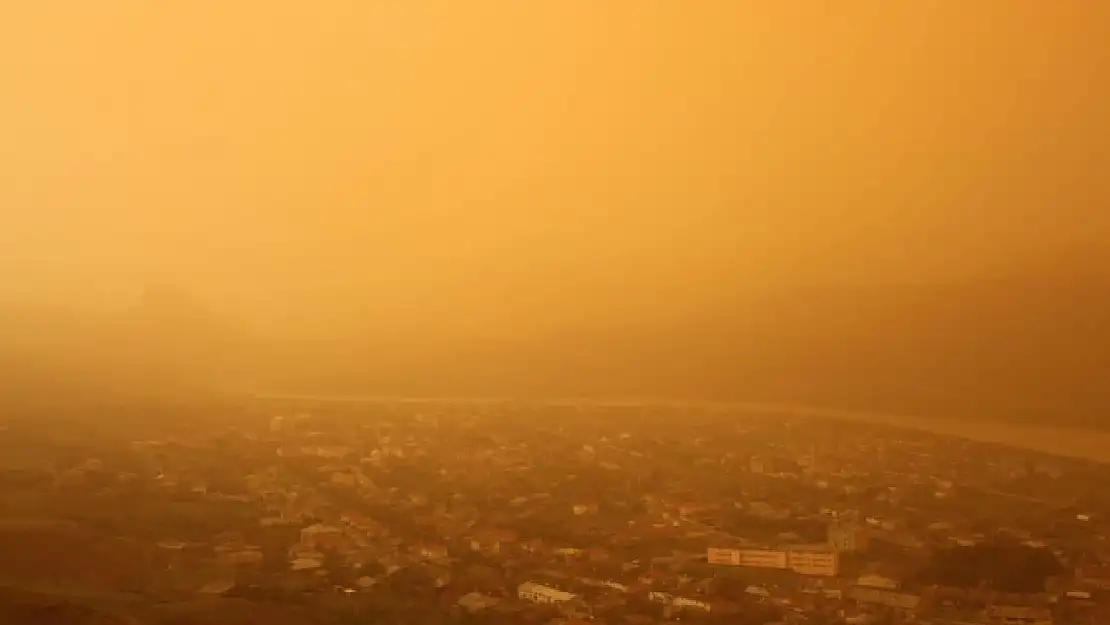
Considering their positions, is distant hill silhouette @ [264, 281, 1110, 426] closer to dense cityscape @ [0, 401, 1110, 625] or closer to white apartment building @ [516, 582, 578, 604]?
dense cityscape @ [0, 401, 1110, 625]

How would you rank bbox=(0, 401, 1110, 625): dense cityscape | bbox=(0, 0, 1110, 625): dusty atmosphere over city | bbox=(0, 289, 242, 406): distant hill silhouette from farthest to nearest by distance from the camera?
bbox=(0, 289, 242, 406): distant hill silhouette, bbox=(0, 0, 1110, 625): dusty atmosphere over city, bbox=(0, 401, 1110, 625): dense cityscape

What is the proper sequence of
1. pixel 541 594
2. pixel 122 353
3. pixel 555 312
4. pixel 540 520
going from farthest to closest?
1. pixel 122 353
2. pixel 555 312
3. pixel 540 520
4. pixel 541 594

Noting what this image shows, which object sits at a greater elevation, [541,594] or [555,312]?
[555,312]

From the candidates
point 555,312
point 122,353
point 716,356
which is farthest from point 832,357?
point 122,353

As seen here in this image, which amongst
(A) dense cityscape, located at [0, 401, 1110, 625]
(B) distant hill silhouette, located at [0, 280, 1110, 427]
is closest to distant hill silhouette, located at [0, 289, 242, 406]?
(B) distant hill silhouette, located at [0, 280, 1110, 427]

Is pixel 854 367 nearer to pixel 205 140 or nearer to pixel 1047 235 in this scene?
pixel 1047 235

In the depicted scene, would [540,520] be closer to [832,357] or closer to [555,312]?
[555,312]

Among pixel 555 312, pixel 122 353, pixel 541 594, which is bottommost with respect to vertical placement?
pixel 541 594
